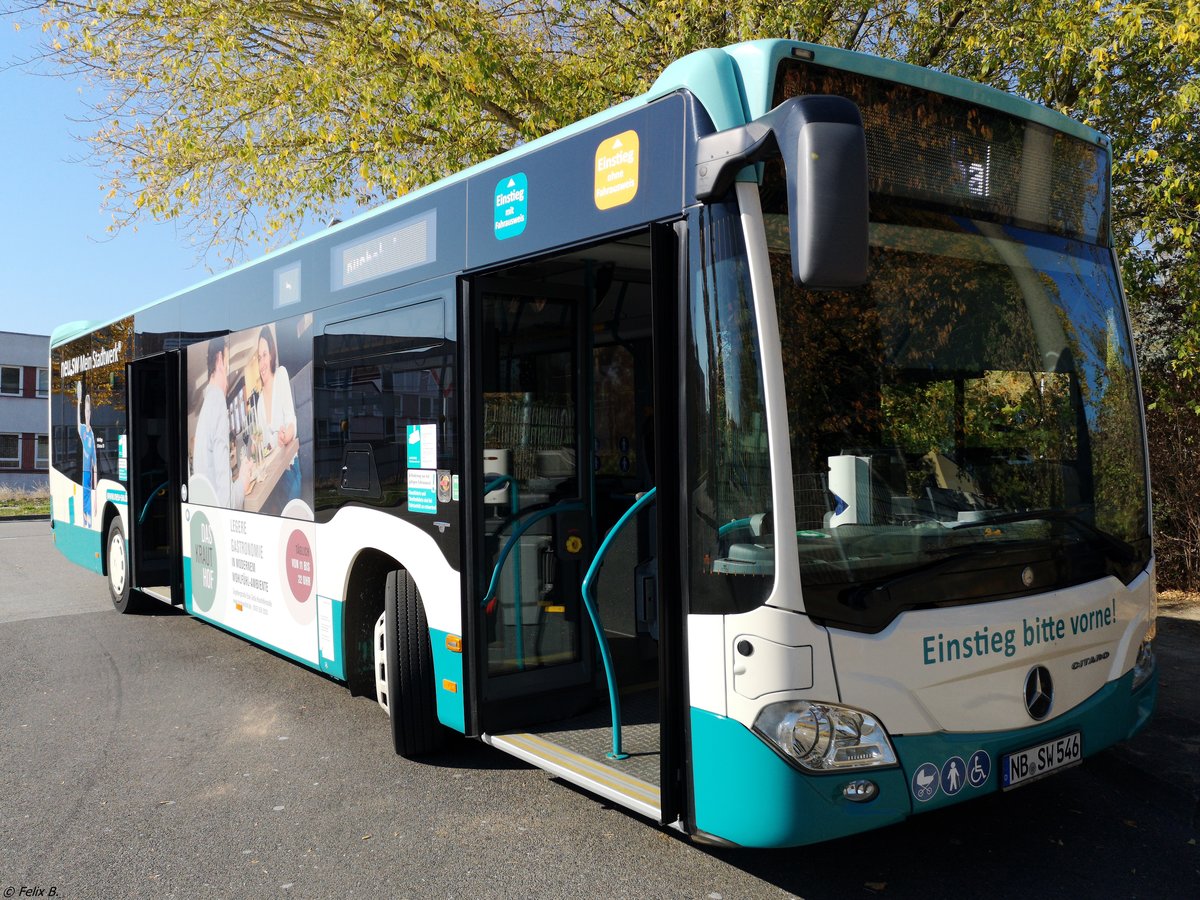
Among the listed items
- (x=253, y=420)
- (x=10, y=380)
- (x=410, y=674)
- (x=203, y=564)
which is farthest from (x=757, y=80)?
(x=10, y=380)

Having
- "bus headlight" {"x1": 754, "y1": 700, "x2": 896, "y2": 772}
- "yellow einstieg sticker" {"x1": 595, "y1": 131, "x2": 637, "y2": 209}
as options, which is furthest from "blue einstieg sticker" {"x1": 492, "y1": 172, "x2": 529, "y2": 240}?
"bus headlight" {"x1": 754, "y1": 700, "x2": 896, "y2": 772}

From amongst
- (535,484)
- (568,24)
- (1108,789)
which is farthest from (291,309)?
(568,24)

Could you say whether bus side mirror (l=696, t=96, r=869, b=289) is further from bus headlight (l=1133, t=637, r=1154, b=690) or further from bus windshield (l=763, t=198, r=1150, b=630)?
bus headlight (l=1133, t=637, r=1154, b=690)

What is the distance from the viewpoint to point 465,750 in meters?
5.45

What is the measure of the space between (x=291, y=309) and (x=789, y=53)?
3.93 m

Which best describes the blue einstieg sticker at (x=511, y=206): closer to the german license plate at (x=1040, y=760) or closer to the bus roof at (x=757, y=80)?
the bus roof at (x=757, y=80)

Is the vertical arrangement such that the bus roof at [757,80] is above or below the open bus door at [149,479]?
above

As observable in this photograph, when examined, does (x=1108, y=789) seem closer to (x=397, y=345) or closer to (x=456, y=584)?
(x=456, y=584)

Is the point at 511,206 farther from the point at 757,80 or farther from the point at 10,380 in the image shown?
the point at 10,380

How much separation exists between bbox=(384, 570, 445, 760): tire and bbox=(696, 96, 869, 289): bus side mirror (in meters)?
3.01

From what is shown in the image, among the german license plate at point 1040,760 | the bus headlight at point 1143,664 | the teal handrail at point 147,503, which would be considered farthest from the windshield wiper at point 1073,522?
the teal handrail at point 147,503

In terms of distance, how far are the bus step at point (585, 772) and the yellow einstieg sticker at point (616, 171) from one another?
7.27ft

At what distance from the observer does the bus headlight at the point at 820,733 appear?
10.6ft

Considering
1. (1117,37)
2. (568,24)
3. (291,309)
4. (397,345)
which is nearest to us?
(397,345)
